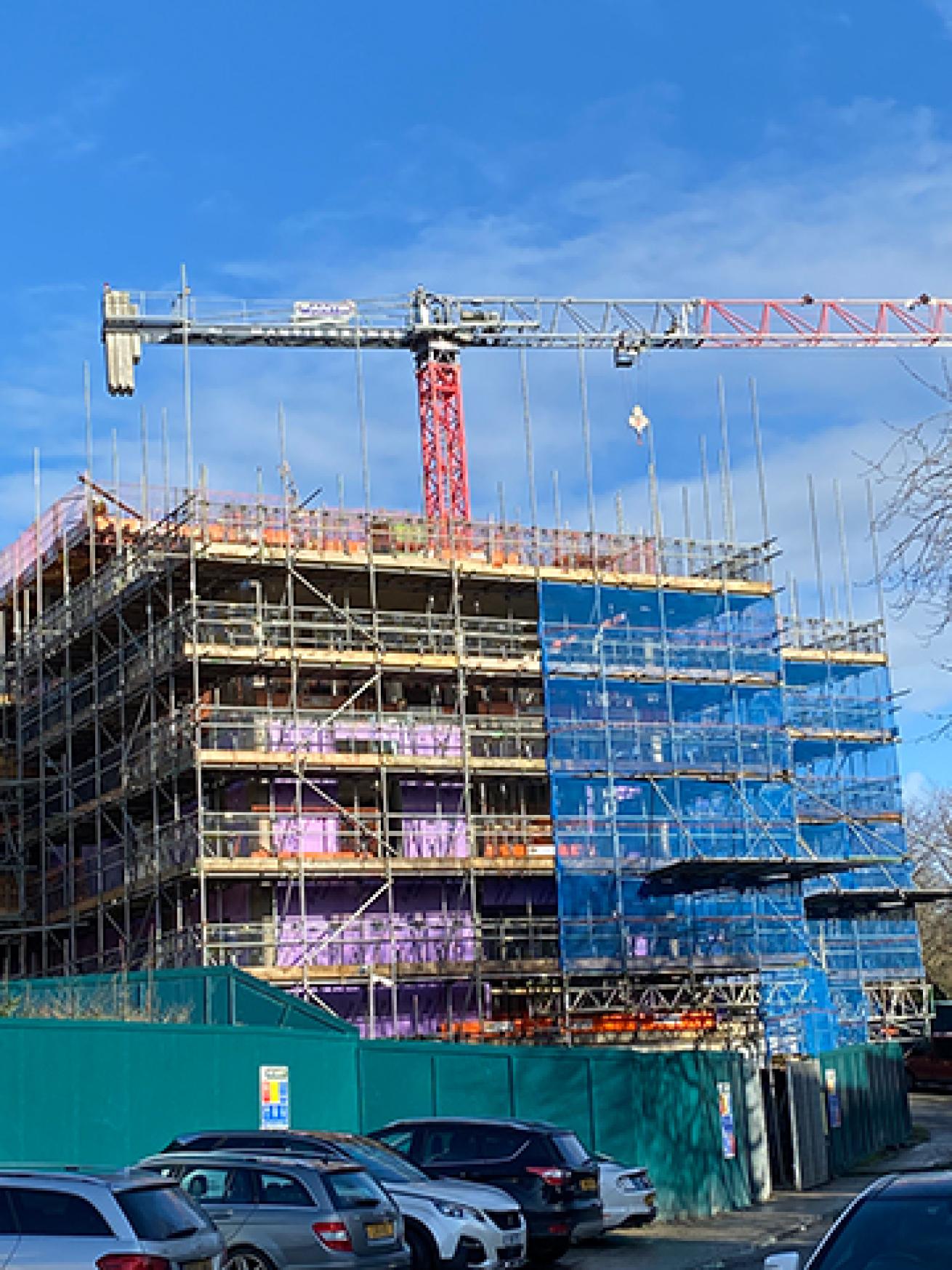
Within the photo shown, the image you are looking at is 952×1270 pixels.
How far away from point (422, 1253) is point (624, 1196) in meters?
5.58

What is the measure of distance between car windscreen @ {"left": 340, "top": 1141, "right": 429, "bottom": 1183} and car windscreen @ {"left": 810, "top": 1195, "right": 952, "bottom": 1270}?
873 centimetres

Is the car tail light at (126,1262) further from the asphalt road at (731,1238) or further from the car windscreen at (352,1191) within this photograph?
the asphalt road at (731,1238)

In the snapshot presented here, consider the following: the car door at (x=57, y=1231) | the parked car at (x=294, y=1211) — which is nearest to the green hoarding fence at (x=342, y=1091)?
the parked car at (x=294, y=1211)

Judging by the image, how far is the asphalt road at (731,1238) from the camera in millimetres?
21031

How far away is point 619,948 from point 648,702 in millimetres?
5959

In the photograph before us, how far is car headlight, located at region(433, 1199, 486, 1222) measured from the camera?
18141mm

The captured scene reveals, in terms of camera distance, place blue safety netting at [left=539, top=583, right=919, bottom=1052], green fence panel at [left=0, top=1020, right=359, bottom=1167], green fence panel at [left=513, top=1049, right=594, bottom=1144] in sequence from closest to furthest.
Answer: green fence panel at [left=0, top=1020, right=359, bottom=1167]
green fence panel at [left=513, top=1049, right=594, bottom=1144]
blue safety netting at [left=539, top=583, right=919, bottom=1052]

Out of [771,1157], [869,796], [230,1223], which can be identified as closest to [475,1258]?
[230,1223]

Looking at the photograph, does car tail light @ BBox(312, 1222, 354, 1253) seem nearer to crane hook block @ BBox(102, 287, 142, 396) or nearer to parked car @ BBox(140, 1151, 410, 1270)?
parked car @ BBox(140, 1151, 410, 1270)

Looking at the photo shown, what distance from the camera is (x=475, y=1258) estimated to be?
18031mm

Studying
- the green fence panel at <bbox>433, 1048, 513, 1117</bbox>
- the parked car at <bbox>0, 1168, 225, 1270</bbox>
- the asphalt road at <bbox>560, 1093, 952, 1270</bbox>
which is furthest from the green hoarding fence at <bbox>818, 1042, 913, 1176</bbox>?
the parked car at <bbox>0, 1168, 225, 1270</bbox>

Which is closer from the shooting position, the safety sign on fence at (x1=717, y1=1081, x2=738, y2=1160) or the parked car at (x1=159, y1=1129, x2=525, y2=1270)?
the parked car at (x1=159, y1=1129, x2=525, y2=1270)

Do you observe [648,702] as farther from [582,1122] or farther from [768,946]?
[582,1122]

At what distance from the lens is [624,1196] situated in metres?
22.9
